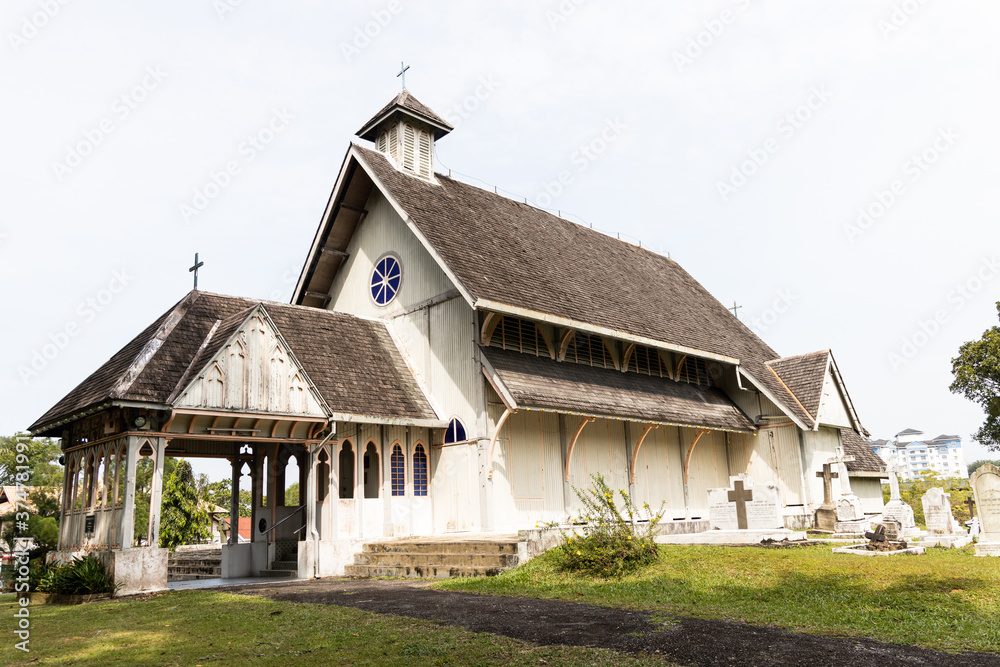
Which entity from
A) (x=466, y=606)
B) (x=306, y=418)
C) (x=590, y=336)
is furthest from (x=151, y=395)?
(x=590, y=336)

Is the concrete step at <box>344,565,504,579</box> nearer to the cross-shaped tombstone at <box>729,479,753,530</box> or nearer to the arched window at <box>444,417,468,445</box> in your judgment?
the arched window at <box>444,417,468,445</box>

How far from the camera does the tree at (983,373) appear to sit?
38.3 metres

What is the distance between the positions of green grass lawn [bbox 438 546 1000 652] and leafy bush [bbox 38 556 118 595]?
6.14m

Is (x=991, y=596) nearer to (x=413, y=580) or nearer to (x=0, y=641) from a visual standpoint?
(x=413, y=580)

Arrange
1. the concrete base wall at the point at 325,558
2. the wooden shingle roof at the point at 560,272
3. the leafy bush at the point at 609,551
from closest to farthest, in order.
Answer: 1. the leafy bush at the point at 609,551
2. the concrete base wall at the point at 325,558
3. the wooden shingle roof at the point at 560,272

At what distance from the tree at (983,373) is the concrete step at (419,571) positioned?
1358 inches

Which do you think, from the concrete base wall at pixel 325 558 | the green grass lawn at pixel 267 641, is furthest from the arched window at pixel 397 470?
the green grass lawn at pixel 267 641

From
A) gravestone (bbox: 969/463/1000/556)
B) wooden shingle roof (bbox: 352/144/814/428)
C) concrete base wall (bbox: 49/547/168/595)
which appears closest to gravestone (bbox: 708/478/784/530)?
gravestone (bbox: 969/463/1000/556)

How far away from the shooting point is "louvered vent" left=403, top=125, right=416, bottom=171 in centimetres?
2441

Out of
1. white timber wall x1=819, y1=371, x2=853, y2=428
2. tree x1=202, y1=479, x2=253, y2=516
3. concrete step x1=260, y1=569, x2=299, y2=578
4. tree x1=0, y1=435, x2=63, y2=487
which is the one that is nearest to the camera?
concrete step x1=260, y1=569, x2=299, y2=578

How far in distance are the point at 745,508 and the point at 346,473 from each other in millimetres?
10666

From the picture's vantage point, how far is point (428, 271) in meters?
21.3

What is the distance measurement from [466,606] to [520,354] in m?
10.8

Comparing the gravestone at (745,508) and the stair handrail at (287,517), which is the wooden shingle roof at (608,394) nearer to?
the gravestone at (745,508)
